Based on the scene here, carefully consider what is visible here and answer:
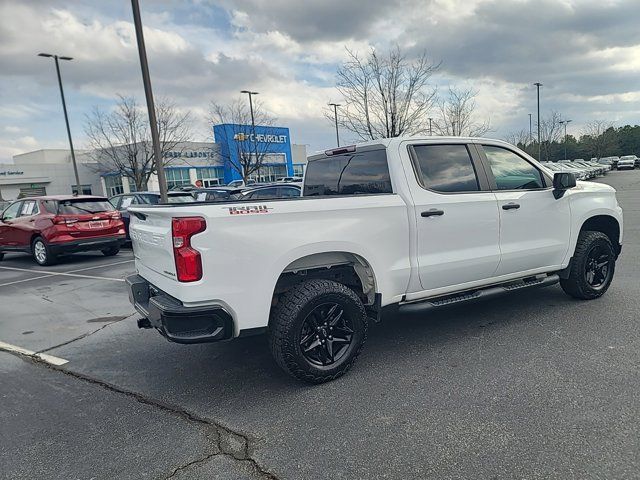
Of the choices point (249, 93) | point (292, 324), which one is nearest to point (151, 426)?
point (292, 324)

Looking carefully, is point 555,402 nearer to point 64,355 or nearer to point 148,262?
point 148,262

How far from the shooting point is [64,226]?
9836 mm

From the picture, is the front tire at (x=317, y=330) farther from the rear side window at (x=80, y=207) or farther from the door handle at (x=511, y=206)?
the rear side window at (x=80, y=207)

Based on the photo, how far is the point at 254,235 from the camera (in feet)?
10.2

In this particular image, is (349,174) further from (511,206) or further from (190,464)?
(190,464)

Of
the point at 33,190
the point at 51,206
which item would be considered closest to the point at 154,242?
the point at 51,206

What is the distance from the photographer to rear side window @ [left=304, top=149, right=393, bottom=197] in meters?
4.02

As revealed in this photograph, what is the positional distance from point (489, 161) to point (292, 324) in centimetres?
269

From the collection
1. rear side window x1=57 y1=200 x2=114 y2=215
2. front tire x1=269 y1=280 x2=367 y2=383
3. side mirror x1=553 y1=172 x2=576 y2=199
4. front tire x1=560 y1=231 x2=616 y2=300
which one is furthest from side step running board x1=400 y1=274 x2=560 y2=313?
rear side window x1=57 y1=200 x2=114 y2=215

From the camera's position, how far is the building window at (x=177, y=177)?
43625 millimetres

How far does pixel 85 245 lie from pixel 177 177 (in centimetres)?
3651

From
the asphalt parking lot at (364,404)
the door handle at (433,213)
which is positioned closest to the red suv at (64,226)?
the asphalt parking lot at (364,404)

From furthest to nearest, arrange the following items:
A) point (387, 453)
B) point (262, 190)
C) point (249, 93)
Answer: point (249, 93), point (262, 190), point (387, 453)

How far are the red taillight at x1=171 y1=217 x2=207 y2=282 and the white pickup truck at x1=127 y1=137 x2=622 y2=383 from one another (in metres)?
0.01
